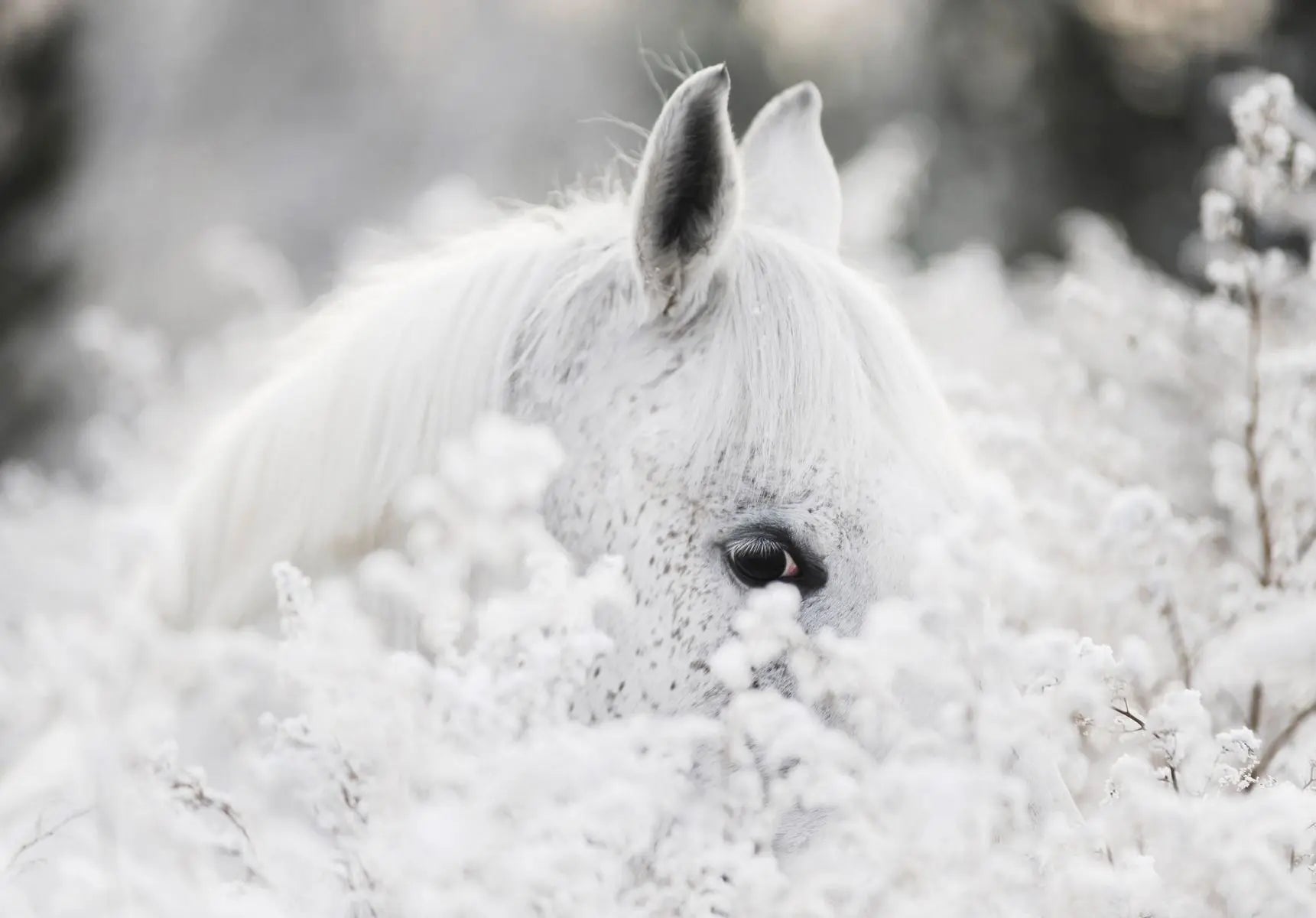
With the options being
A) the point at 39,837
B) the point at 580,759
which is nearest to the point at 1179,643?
the point at 580,759

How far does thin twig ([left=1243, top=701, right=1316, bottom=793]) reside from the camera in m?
2.07

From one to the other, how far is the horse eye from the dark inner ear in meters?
0.43

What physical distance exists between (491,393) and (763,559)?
0.47m

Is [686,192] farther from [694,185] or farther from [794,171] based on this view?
[794,171]

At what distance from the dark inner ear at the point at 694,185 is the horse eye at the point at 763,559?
427 millimetres

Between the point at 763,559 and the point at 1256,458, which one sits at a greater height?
the point at 1256,458

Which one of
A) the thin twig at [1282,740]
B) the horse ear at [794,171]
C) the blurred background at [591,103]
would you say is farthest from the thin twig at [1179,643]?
the blurred background at [591,103]

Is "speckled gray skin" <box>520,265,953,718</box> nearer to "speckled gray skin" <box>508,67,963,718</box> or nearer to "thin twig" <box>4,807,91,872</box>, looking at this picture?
"speckled gray skin" <box>508,67,963,718</box>

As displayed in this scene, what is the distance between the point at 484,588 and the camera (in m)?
1.71

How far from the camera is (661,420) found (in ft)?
5.60

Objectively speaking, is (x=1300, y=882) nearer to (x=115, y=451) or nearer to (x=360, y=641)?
(x=360, y=641)

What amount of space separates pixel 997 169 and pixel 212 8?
813 cm

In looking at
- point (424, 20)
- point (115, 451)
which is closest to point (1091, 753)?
point (115, 451)

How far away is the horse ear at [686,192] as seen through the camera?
161 cm
